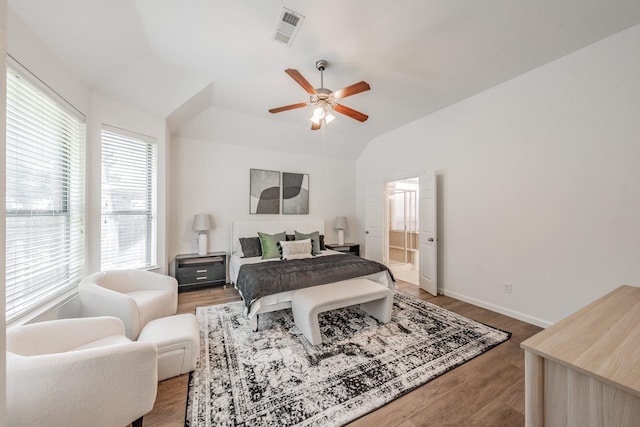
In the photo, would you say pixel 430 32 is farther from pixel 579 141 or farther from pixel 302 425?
pixel 302 425

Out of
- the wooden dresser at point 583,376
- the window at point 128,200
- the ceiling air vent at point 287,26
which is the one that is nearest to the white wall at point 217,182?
the window at point 128,200

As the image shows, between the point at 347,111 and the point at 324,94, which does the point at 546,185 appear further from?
the point at 324,94

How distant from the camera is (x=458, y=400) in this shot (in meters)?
1.63

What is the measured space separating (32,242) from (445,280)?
476 cm

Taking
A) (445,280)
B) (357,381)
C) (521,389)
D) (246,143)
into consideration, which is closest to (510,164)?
(445,280)

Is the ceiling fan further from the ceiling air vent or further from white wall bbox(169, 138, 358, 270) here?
white wall bbox(169, 138, 358, 270)

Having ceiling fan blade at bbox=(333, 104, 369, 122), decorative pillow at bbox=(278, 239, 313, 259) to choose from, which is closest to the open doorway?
decorative pillow at bbox=(278, 239, 313, 259)

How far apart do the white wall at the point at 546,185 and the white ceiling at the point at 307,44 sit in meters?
0.32

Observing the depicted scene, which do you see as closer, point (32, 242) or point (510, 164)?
point (32, 242)

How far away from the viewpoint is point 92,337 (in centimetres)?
161

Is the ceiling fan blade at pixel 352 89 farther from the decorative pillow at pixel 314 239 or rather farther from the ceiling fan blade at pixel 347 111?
the decorative pillow at pixel 314 239

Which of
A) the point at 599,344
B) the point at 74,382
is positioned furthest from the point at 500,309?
the point at 74,382

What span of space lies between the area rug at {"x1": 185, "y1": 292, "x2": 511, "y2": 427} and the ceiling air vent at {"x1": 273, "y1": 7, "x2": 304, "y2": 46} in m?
3.00

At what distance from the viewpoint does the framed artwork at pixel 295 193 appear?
16.1ft
